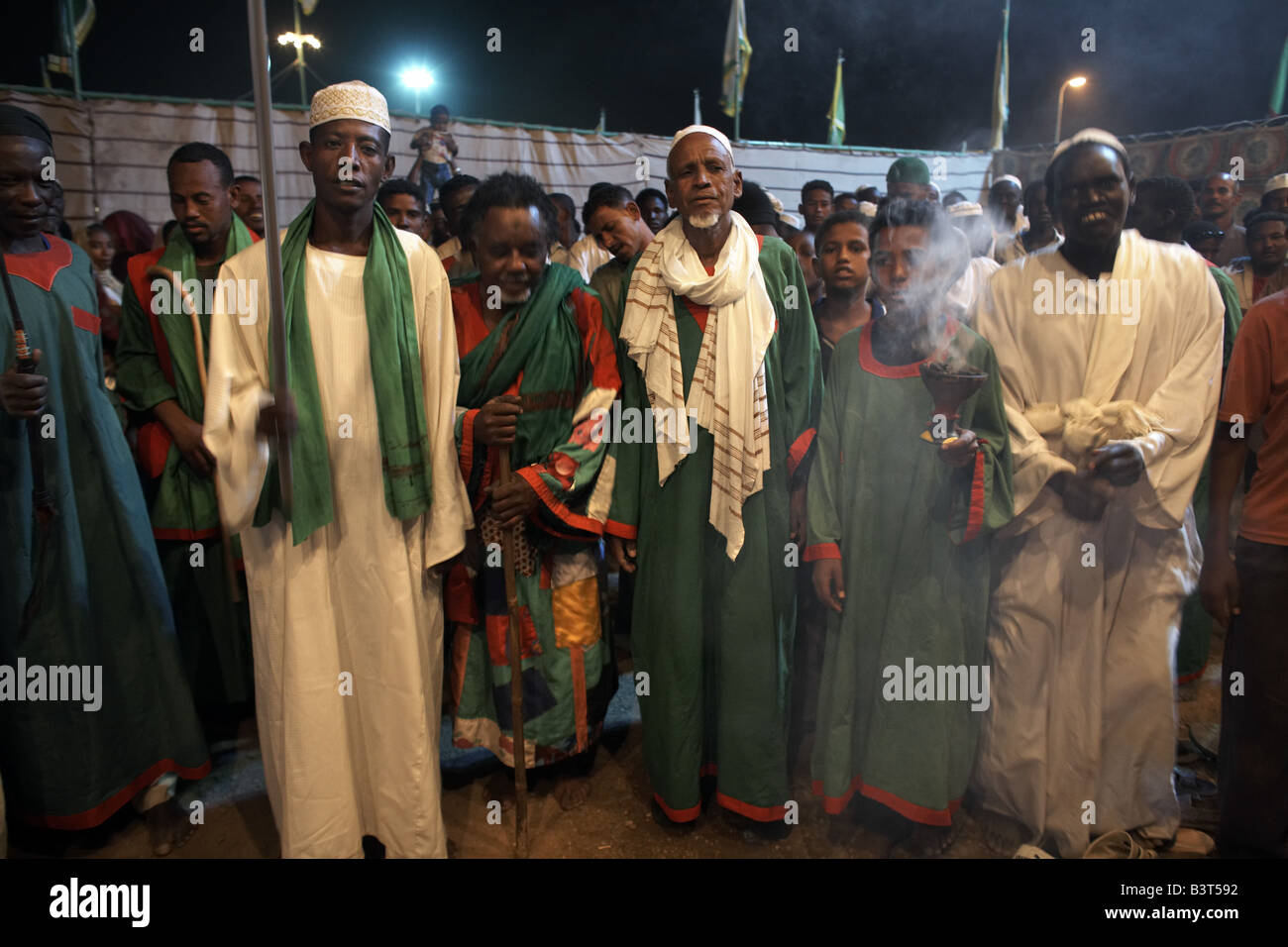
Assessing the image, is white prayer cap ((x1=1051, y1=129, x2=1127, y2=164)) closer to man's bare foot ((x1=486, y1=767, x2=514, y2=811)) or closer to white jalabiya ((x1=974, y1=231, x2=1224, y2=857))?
white jalabiya ((x1=974, y1=231, x2=1224, y2=857))

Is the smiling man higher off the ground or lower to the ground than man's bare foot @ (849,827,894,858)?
higher

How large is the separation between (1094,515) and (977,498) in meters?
0.43

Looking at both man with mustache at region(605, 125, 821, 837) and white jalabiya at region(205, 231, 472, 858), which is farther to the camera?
man with mustache at region(605, 125, 821, 837)

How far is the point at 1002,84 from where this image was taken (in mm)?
7027

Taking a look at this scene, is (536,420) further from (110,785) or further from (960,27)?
(960,27)

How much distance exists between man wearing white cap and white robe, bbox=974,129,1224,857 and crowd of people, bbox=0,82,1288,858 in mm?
12

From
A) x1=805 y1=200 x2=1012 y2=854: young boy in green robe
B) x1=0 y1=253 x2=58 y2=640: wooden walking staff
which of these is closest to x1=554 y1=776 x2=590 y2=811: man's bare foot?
x1=805 y1=200 x2=1012 y2=854: young boy in green robe

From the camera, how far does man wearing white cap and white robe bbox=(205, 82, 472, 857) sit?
7.76 feet

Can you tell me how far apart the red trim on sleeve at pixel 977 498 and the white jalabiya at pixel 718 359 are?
702 mm

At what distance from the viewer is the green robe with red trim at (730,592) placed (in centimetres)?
274

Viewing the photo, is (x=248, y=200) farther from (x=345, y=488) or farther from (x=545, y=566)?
(x=545, y=566)

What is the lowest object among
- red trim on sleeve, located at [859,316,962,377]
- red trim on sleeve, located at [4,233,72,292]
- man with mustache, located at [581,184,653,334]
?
red trim on sleeve, located at [859,316,962,377]

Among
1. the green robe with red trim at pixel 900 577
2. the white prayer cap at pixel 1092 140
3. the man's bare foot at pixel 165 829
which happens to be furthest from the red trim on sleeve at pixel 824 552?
the man's bare foot at pixel 165 829
